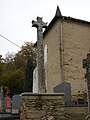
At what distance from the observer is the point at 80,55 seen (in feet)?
71.8

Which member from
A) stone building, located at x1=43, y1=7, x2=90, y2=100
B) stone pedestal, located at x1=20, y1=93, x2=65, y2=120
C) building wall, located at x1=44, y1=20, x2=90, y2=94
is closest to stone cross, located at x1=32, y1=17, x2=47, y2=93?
stone pedestal, located at x1=20, y1=93, x2=65, y2=120

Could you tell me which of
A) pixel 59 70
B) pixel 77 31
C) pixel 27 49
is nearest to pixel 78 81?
pixel 59 70

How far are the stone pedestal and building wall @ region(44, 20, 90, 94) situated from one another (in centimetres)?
1038

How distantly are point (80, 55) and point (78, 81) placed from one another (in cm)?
218

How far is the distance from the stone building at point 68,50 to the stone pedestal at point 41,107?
33.4ft

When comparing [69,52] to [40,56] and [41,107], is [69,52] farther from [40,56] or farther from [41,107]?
[41,107]

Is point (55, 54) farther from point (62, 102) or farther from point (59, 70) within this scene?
point (62, 102)

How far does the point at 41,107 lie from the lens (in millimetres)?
10133

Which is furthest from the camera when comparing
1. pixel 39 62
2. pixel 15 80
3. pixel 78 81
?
pixel 15 80

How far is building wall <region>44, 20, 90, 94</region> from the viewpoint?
68.9 ft

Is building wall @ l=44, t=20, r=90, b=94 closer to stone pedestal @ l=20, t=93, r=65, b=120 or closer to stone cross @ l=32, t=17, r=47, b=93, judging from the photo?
stone cross @ l=32, t=17, r=47, b=93

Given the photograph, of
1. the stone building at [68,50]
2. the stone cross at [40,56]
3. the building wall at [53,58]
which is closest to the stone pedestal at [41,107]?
the stone cross at [40,56]

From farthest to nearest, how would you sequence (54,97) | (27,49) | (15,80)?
(27,49) < (15,80) < (54,97)

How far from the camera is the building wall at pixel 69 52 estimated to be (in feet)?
68.9
